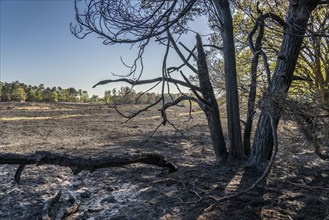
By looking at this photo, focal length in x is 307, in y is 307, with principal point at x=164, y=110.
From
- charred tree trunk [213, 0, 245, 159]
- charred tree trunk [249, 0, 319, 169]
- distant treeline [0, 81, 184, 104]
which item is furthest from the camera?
distant treeline [0, 81, 184, 104]

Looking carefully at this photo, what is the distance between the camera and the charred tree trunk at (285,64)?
5.30m

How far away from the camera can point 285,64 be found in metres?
5.64

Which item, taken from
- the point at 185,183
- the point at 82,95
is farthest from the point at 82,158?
the point at 82,95

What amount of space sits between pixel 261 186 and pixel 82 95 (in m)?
39.2

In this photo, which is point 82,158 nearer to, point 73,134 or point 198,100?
point 198,100

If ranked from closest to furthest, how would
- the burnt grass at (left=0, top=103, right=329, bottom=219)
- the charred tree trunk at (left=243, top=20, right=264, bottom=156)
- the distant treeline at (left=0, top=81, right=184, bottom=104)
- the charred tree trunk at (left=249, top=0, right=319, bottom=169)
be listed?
the burnt grass at (left=0, top=103, right=329, bottom=219)
the charred tree trunk at (left=249, top=0, right=319, bottom=169)
the charred tree trunk at (left=243, top=20, right=264, bottom=156)
the distant treeline at (left=0, top=81, right=184, bottom=104)

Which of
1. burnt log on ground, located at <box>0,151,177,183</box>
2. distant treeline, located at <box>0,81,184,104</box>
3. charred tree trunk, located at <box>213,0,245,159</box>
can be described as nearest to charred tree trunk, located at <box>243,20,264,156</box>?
charred tree trunk, located at <box>213,0,245,159</box>

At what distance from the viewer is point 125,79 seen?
6.59m

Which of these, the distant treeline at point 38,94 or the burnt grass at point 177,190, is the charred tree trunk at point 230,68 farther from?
the distant treeline at point 38,94

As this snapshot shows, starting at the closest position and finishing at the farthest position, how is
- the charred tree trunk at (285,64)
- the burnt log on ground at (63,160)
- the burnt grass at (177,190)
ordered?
the burnt grass at (177,190) < the burnt log on ground at (63,160) < the charred tree trunk at (285,64)

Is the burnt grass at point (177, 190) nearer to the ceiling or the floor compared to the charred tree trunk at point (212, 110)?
nearer to the floor

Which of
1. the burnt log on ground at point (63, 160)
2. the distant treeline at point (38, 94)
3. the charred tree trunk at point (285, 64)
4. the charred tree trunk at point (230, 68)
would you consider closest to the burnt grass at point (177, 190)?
the charred tree trunk at point (285, 64)

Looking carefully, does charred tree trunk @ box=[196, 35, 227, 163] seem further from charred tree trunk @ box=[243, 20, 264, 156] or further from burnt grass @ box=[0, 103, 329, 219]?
charred tree trunk @ box=[243, 20, 264, 156]

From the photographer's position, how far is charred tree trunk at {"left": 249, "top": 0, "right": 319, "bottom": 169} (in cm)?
530
